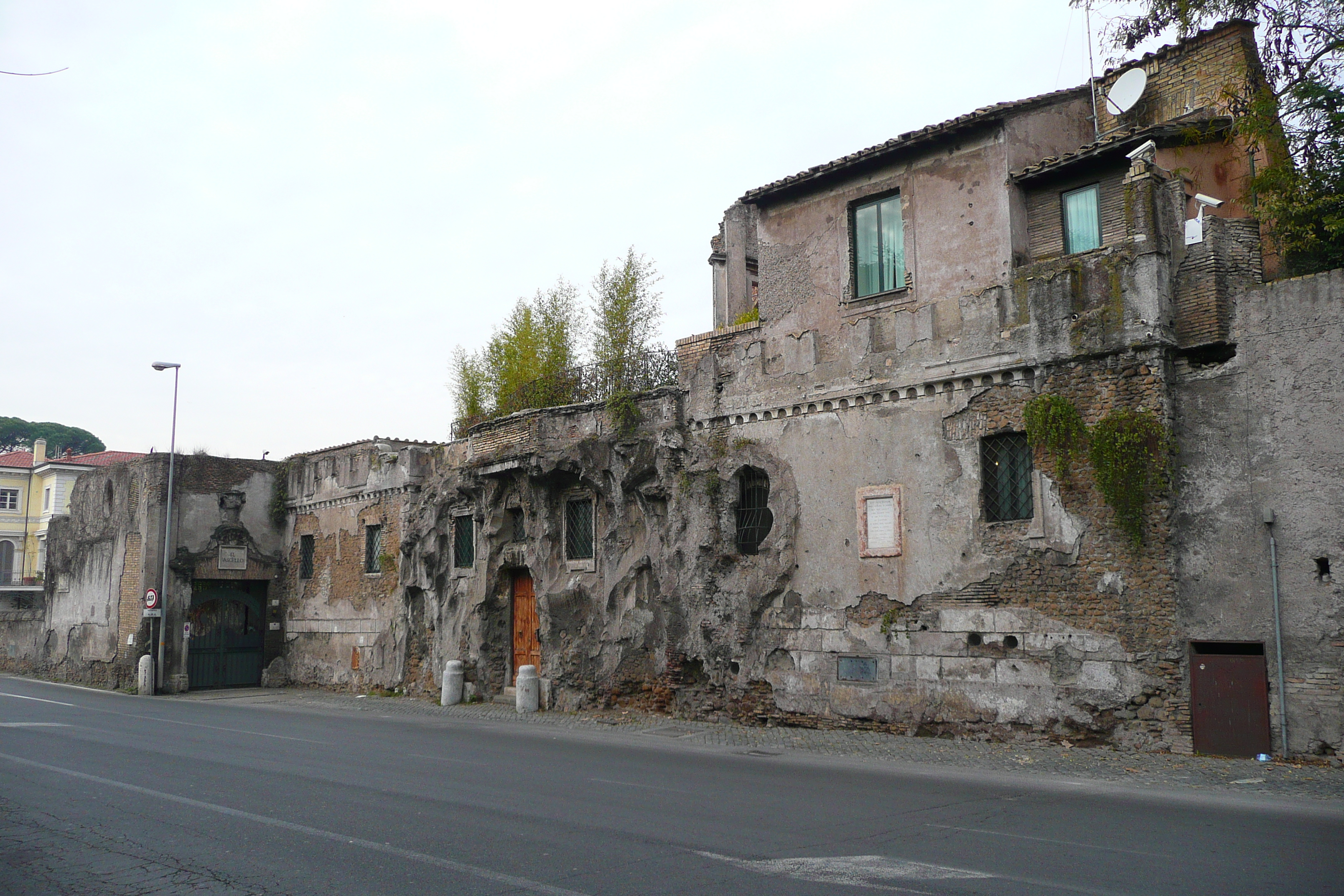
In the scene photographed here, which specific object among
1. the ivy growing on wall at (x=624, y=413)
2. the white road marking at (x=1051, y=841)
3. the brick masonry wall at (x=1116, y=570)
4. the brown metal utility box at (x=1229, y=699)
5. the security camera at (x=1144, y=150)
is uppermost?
the security camera at (x=1144, y=150)

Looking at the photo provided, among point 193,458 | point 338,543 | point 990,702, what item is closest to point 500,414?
point 338,543

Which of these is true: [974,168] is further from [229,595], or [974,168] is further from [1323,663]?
[229,595]

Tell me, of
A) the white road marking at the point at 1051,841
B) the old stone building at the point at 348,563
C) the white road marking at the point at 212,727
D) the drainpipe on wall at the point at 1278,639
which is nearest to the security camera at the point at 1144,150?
the drainpipe on wall at the point at 1278,639

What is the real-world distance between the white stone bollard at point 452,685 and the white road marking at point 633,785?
474 inches

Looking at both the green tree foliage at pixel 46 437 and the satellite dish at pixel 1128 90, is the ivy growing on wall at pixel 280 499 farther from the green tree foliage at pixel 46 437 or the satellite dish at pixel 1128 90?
the green tree foliage at pixel 46 437

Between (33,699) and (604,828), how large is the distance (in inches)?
825

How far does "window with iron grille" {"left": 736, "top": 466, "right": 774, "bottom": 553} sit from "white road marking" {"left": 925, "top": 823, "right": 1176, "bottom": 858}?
32.1 ft

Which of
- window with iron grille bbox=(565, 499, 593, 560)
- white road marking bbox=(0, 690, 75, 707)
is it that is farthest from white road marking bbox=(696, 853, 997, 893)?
white road marking bbox=(0, 690, 75, 707)

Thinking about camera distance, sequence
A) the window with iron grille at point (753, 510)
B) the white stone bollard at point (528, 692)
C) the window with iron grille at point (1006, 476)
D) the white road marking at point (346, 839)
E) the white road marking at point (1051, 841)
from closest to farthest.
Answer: the white road marking at point (346, 839), the white road marking at point (1051, 841), the window with iron grille at point (1006, 476), the window with iron grille at point (753, 510), the white stone bollard at point (528, 692)

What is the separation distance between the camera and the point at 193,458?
29.8m

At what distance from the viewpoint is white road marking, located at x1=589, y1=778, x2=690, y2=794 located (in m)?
10.7

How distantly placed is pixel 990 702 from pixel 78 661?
1132 inches

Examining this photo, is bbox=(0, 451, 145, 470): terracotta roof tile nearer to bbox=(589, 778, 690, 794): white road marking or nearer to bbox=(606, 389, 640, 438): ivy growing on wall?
bbox=(606, 389, 640, 438): ivy growing on wall

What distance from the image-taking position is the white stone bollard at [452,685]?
2291cm
